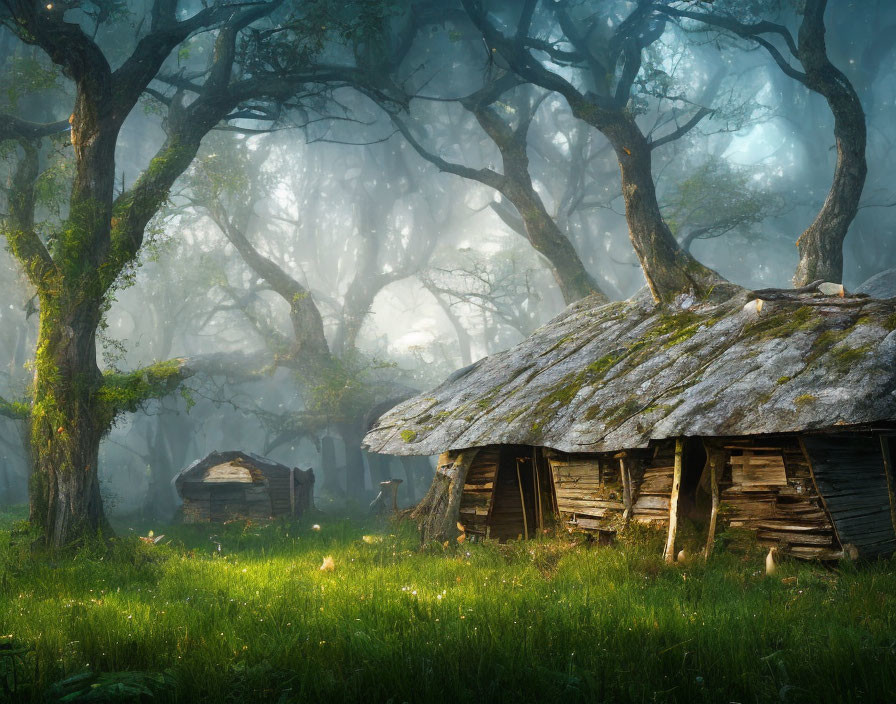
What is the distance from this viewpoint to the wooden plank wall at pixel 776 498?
7.13 metres

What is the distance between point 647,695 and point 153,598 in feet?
18.2

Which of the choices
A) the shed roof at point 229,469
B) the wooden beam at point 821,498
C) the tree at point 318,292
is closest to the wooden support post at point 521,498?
the wooden beam at point 821,498

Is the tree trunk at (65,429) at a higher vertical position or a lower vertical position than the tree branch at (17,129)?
lower

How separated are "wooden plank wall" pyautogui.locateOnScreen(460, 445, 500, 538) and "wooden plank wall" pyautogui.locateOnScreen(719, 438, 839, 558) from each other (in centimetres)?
477

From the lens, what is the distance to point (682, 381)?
751 cm

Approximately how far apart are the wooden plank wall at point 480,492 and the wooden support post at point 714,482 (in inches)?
179

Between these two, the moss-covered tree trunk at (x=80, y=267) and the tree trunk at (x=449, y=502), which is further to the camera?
the tree trunk at (x=449, y=502)

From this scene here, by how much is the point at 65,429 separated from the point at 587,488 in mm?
8953

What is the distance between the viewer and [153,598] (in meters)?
6.70

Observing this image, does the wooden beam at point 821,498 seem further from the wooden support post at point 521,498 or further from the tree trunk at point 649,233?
the wooden support post at point 521,498

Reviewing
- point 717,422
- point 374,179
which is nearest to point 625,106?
point 717,422

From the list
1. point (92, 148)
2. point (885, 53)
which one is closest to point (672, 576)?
point (92, 148)

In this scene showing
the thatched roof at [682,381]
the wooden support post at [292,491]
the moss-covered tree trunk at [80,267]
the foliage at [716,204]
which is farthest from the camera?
the foliage at [716,204]

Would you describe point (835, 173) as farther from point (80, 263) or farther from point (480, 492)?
point (80, 263)
